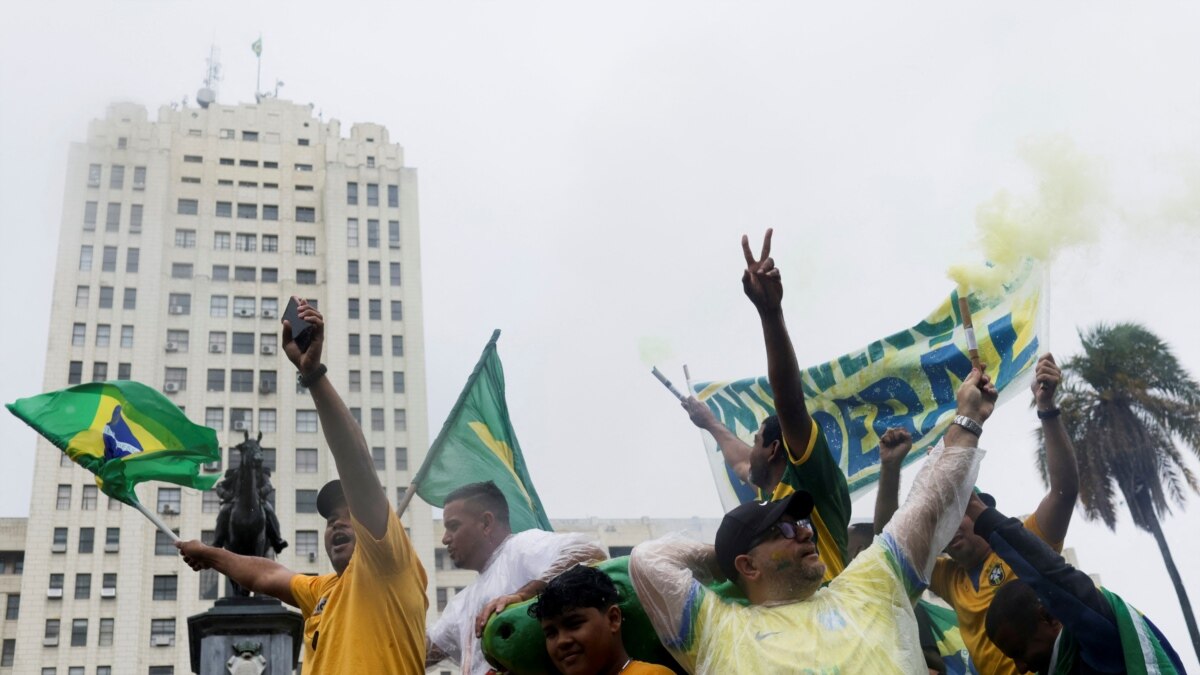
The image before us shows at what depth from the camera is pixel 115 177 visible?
234 ft

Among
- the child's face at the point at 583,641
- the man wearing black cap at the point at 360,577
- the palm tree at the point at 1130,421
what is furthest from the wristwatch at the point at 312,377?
the palm tree at the point at 1130,421

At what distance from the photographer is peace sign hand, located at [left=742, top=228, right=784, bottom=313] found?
4.70m

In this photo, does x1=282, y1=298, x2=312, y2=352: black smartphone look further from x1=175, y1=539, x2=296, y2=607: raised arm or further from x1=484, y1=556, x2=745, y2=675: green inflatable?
x1=175, y1=539, x2=296, y2=607: raised arm

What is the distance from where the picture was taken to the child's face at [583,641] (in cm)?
406

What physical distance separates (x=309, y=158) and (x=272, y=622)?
224 ft

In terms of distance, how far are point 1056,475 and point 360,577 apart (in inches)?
124

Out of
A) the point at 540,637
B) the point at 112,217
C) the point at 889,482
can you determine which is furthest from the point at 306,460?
Answer: the point at 540,637

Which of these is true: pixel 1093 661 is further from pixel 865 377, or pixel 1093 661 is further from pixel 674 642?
pixel 865 377

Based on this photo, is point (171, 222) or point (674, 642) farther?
point (171, 222)

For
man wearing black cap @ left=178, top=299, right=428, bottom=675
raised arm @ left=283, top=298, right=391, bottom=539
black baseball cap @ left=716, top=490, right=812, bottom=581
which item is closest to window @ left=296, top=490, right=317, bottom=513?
man wearing black cap @ left=178, top=299, right=428, bottom=675

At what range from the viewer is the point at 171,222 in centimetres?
7119

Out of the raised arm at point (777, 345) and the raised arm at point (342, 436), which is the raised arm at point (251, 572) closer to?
the raised arm at point (342, 436)

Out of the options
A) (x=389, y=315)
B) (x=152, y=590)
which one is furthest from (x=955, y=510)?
(x=389, y=315)

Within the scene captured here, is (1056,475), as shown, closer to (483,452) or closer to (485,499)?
(485,499)
